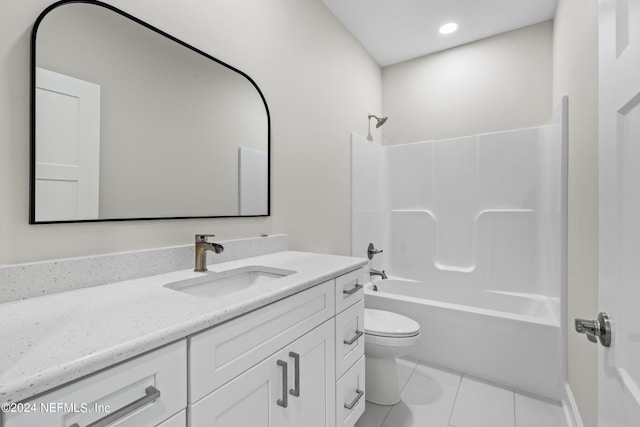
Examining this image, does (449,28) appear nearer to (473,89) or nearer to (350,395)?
(473,89)

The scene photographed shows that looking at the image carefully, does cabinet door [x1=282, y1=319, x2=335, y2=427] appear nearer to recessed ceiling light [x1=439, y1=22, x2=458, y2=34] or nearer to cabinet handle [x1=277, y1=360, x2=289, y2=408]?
cabinet handle [x1=277, y1=360, x2=289, y2=408]

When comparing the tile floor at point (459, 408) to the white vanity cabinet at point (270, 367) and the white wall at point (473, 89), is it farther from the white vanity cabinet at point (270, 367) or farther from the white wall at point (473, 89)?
the white wall at point (473, 89)

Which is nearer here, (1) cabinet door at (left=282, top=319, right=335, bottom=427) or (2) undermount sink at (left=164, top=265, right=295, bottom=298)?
(1) cabinet door at (left=282, top=319, right=335, bottom=427)

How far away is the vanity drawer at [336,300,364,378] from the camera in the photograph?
4.21 feet

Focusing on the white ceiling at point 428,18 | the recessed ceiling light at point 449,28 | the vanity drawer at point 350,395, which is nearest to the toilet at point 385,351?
the vanity drawer at point 350,395

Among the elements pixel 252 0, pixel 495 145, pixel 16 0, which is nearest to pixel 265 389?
pixel 16 0

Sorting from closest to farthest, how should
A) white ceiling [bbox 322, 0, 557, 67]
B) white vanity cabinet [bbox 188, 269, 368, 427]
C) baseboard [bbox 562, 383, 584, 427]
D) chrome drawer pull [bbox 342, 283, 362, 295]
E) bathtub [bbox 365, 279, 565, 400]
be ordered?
1. white vanity cabinet [bbox 188, 269, 368, 427]
2. chrome drawer pull [bbox 342, 283, 362, 295]
3. baseboard [bbox 562, 383, 584, 427]
4. bathtub [bbox 365, 279, 565, 400]
5. white ceiling [bbox 322, 0, 557, 67]

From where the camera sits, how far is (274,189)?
1.78 meters

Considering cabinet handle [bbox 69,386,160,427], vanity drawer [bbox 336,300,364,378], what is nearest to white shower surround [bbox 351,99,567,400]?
vanity drawer [bbox 336,300,364,378]

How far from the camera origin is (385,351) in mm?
1771

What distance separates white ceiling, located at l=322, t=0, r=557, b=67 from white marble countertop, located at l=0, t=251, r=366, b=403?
7.26 feet

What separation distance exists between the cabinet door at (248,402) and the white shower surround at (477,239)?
1625 mm

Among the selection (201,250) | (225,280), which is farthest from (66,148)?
(225,280)

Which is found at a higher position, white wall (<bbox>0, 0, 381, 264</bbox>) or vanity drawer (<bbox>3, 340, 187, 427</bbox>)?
white wall (<bbox>0, 0, 381, 264</bbox>)
